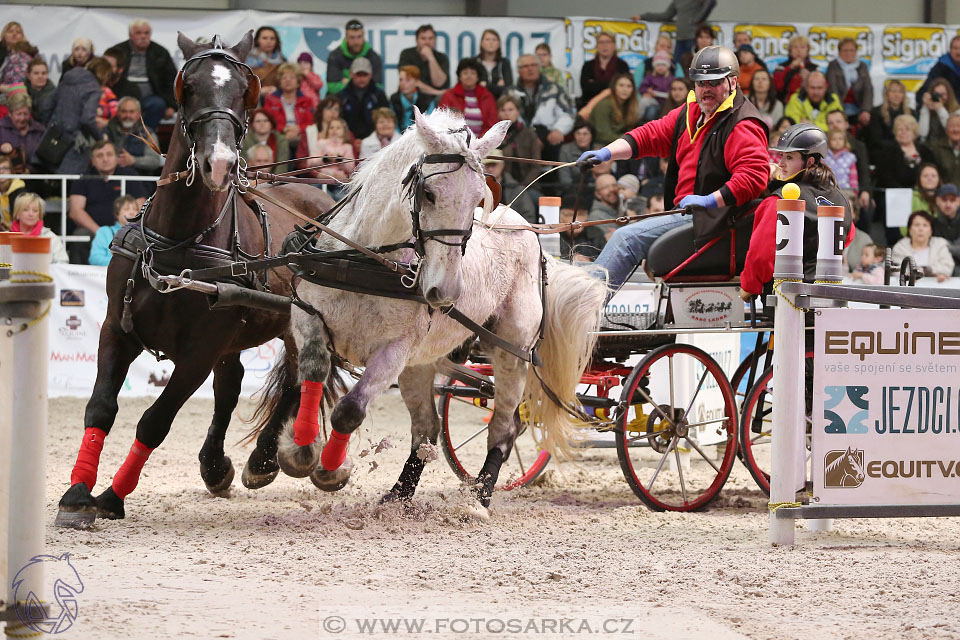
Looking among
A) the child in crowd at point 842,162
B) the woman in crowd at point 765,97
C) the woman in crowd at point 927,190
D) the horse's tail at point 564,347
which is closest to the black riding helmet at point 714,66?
the horse's tail at point 564,347

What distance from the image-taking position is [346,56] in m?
11.7

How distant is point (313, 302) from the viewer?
4910 mm

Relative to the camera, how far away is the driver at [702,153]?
567cm

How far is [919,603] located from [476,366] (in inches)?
139

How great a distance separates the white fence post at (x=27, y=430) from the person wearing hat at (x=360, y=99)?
859 centimetres

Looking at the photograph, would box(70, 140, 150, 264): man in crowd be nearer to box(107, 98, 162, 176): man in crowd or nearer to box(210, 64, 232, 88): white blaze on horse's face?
box(107, 98, 162, 176): man in crowd

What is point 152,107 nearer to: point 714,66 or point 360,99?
point 360,99

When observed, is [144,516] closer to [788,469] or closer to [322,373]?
[322,373]

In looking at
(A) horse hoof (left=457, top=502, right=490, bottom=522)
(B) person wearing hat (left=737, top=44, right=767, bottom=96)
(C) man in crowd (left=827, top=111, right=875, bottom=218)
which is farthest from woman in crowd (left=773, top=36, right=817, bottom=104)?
(A) horse hoof (left=457, top=502, right=490, bottom=522)

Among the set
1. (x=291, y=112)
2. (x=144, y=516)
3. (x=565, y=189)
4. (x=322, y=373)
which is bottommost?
(x=144, y=516)

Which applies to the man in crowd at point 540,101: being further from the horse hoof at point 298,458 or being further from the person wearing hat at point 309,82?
the horse hoof at point 298,458

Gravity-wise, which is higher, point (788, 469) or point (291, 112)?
point (291, 112)

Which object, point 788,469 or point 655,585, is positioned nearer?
point 655,585

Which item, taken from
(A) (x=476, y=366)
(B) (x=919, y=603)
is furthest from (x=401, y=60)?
(B) (x=919, y=603)
